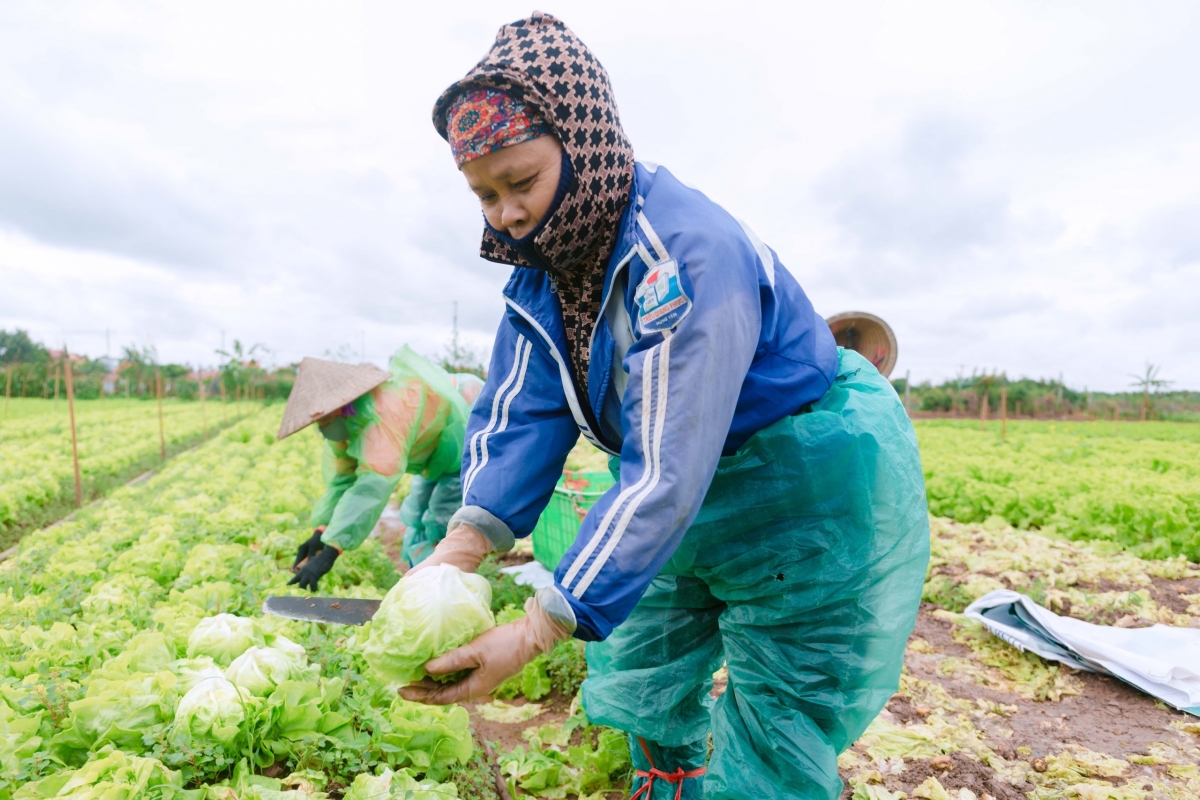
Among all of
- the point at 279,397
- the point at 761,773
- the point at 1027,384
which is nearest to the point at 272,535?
the point at 761,773

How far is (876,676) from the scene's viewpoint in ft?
5.75

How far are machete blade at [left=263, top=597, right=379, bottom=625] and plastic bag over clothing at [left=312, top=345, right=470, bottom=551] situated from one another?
1705mm

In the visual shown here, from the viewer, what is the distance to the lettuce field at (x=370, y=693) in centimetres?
183

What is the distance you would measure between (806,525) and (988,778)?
170cm

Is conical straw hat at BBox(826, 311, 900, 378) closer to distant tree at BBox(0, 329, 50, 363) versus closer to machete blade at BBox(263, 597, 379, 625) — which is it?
machete blade at BBox(263, 597, 379, 625)

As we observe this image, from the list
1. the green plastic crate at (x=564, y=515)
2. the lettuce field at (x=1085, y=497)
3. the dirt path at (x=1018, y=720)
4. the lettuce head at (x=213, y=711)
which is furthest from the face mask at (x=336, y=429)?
the lettuce field at (x=1085, y=497)

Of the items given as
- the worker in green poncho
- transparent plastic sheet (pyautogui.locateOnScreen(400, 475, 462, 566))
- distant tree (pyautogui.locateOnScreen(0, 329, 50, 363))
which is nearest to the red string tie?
the worker in green poncho

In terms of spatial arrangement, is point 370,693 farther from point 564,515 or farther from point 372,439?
point 564,515

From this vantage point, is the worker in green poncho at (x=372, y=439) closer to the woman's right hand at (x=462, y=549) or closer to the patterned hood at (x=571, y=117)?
the woman's right hand at (x=462, y=549)

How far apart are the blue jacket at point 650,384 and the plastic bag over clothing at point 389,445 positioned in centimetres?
214

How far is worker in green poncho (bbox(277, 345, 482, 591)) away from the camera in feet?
12.1

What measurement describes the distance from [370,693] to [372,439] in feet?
6.61

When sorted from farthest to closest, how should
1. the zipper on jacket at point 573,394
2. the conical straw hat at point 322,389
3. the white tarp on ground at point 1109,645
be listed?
the conical straw hat at point 322,389 < the white tarp on ground at point 1109,645 < the zipper on jacket at point 573,394

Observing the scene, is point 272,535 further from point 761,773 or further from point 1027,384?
point 1027,384
